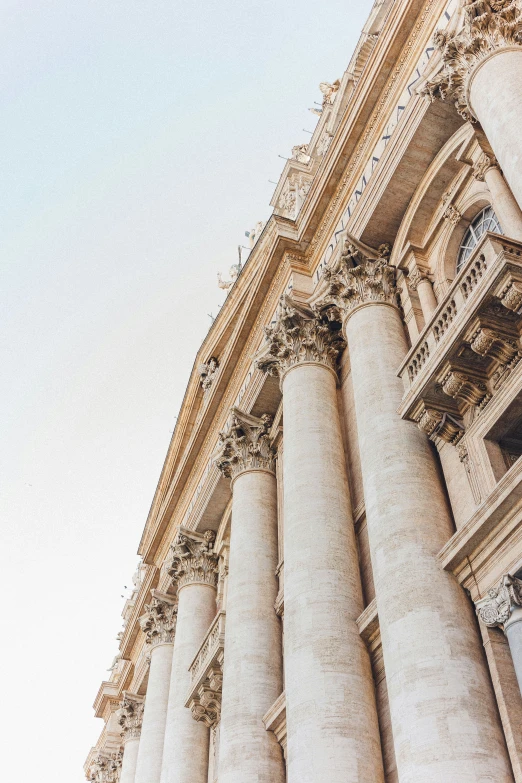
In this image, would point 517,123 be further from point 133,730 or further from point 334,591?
point 133,730

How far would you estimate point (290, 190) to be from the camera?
22500 millimetres

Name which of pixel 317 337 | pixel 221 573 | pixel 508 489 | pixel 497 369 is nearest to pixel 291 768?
pixel 508 489

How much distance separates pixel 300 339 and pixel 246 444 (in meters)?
3.46

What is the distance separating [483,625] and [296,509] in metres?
4.39

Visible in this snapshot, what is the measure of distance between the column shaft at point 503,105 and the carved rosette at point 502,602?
4.50 meters

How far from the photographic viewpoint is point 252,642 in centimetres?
1527

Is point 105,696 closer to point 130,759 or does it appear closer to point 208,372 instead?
point 130,759


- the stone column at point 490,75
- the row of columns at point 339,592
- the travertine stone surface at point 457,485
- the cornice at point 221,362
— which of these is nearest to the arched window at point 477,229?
the row of columns at point 339,592

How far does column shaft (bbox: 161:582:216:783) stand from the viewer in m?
18.4

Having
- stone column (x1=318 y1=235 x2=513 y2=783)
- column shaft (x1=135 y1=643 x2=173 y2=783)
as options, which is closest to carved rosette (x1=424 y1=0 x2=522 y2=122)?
stone column (x1=318 y1=235 x2=513 y2=783)

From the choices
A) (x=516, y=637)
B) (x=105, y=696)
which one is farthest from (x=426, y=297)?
(x=105, y=696)

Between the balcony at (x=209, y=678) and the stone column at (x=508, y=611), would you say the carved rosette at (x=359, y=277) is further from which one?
the balcony at (x=209, y=678)

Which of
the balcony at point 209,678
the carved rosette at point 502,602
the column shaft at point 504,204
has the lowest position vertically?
the carved rosette at point 502,602

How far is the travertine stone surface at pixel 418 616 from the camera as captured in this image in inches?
344
